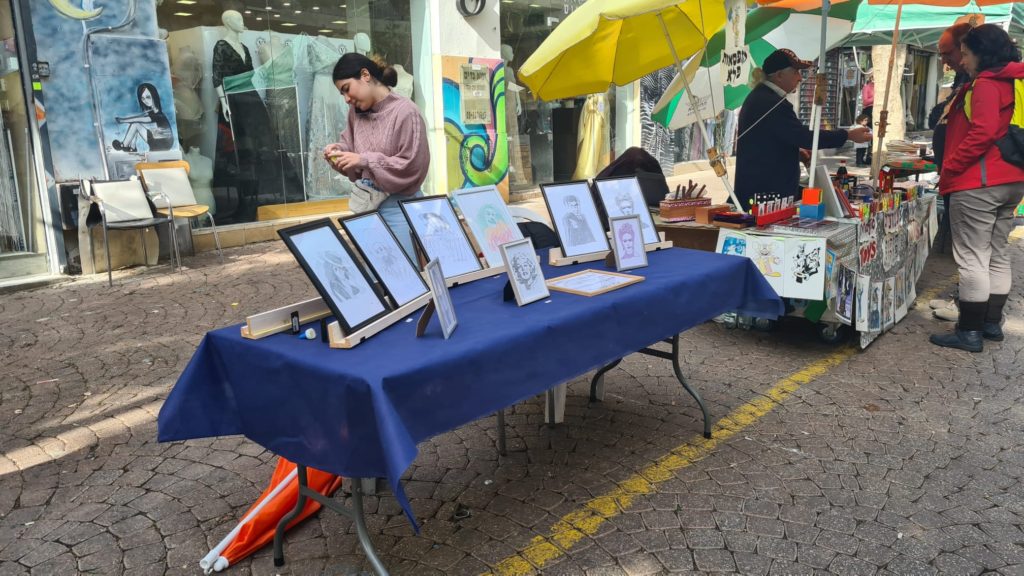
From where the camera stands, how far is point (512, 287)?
2869mm

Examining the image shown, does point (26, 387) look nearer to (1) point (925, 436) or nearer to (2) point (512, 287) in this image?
(2) point (512, 287)

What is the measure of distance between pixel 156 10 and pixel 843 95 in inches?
677

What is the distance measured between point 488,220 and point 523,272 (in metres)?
0.64

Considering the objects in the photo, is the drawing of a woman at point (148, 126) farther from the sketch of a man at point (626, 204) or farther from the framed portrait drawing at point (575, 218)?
the sketch of a man at point (626, 204)

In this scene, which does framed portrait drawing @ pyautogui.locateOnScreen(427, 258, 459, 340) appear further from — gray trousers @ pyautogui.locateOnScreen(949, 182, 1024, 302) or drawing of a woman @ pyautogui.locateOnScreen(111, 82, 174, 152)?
drawing of a woman @ pyautogui.locateOnScreen(111, 82, 174, 152)

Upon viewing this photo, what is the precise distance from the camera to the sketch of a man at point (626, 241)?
137 inches

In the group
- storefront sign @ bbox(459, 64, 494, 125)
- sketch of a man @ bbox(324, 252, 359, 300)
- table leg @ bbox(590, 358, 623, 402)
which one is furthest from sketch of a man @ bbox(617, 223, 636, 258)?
storefront sign @ bbox(459, 64, 494, 125)

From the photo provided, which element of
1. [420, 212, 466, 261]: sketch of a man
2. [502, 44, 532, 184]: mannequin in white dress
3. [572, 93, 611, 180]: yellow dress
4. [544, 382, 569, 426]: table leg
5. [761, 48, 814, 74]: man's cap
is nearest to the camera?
[420, 212, 466, 261]: sketch of a man

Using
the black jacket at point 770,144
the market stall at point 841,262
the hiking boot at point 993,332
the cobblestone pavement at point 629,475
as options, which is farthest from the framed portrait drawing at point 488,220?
the hiking boot at point 993,332

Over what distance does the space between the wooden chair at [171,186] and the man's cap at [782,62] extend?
553 cm

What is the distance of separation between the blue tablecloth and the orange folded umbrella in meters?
0.44

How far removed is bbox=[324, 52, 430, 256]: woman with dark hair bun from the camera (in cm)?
406

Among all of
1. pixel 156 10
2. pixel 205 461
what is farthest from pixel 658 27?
pixel 156 10

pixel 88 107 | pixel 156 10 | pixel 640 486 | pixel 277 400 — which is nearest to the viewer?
pixel 277 400
